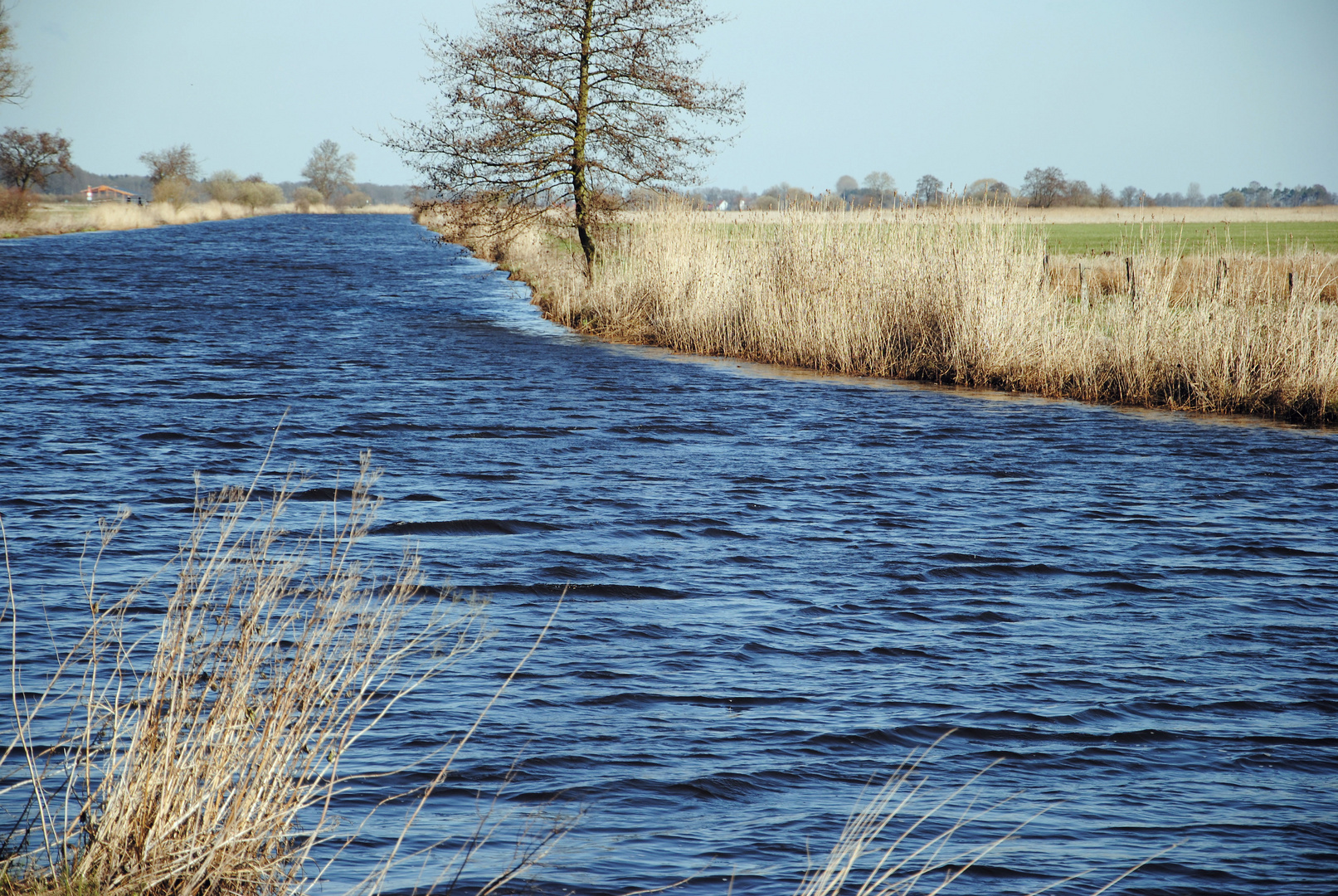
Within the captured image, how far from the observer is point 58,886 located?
10.3 ft

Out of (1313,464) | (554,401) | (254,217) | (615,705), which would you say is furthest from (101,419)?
(254,217)

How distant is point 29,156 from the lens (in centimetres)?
7588

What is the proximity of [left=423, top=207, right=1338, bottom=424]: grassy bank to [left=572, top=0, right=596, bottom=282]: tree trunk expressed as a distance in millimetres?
3076

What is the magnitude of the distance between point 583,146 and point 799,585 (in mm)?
19342

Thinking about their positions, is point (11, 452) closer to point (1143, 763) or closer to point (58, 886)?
point (58, 886)

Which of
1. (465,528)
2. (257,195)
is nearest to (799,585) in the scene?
(465,528)

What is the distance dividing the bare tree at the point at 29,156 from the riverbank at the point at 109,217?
219 cm

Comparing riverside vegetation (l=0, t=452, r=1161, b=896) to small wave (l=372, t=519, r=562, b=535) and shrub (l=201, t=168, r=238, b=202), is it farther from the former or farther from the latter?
shrub (l=201, t=168, r=238, b=202)

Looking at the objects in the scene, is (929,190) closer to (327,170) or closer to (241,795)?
(241,795)

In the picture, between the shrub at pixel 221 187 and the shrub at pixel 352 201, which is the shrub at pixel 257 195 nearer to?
the shrub at pixel 221 187

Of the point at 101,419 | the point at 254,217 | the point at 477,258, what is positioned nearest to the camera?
the point at 101,419

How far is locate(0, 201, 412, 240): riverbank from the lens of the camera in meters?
58.4

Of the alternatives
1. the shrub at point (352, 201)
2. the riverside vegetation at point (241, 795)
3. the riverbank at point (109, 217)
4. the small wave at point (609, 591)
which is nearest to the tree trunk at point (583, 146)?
the small wave at point (609, 591)

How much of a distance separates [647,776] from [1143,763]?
230 cm
